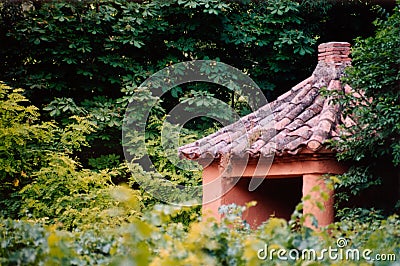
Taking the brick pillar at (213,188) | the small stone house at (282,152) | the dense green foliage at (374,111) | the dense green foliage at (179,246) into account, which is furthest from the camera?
the brick pillar at (213,188)

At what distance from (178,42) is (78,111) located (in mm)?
2357

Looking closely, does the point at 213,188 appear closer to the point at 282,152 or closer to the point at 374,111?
the point at 282,152

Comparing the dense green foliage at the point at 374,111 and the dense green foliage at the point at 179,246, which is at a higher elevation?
the dense green foliage at the point at 374,111

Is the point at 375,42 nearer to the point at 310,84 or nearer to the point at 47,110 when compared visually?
the point at 310,84

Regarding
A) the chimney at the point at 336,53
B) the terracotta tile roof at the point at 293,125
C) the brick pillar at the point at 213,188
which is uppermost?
the chimney at the point at 336,53

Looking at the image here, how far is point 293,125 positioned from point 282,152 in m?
0.54

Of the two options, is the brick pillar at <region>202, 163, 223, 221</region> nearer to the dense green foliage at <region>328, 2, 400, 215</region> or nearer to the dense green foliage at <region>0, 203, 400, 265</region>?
the dense green foliage at <region>328, 2, 400, 215</region>

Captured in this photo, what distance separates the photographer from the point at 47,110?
10.3 m

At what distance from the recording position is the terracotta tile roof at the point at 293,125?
618 cm

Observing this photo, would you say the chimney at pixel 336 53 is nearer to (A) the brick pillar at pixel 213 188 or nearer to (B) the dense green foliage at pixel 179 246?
(A) the brick pillar at pixel 213 188

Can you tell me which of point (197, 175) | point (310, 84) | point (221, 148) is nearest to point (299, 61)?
point (197, 175)

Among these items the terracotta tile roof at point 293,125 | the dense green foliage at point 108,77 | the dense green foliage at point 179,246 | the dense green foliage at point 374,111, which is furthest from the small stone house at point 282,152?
the dense green foliage at point 179,246

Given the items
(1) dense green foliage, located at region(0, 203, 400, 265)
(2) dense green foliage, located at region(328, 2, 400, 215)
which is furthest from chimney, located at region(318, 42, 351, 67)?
(1) dense green foliage, located at region(0, 203, 400, 265)

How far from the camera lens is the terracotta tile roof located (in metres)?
6.18
